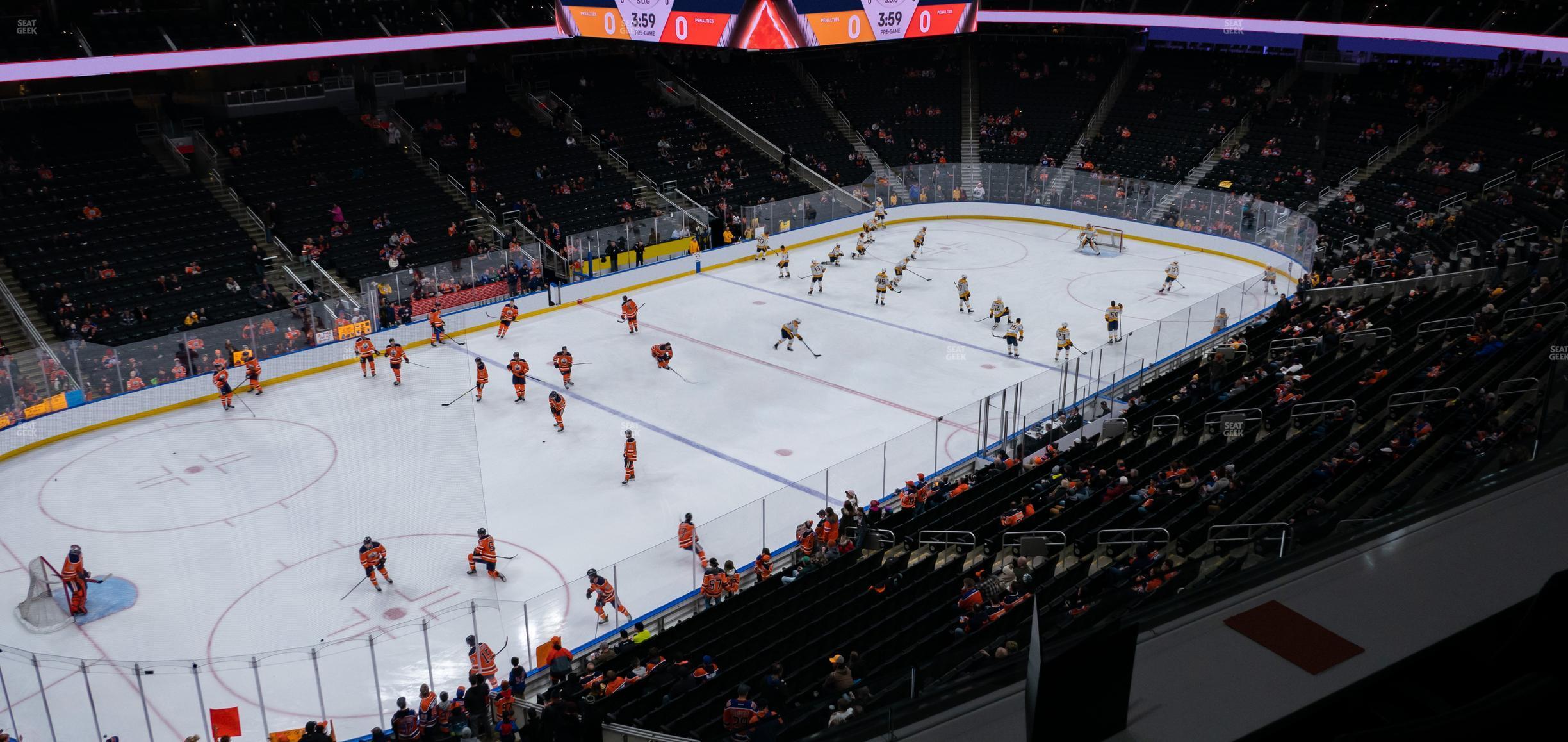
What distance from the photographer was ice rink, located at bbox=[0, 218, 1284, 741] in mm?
12805

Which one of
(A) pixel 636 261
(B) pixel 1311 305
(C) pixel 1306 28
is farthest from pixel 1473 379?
(C) pixel 1306 28

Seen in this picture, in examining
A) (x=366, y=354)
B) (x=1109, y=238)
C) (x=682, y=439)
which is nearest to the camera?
(x=682, y=439)

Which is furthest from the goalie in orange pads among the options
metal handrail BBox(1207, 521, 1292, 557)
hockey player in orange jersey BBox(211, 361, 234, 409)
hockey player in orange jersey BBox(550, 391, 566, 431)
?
metal handrail BBox(1207, 521, 1292, 557)

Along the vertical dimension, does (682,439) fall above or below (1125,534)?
below

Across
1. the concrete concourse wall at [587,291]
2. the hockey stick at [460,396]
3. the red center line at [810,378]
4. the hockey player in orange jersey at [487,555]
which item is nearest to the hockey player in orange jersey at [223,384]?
the concrete concourse wall at [587,291]

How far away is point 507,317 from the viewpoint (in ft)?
91.6

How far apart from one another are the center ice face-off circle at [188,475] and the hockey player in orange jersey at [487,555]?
510cm

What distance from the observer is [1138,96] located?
4462cm

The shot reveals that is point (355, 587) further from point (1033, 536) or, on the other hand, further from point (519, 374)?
point (1033, 536)

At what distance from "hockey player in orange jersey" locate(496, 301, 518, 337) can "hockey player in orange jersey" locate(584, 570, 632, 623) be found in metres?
14.8

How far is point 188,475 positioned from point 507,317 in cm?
942

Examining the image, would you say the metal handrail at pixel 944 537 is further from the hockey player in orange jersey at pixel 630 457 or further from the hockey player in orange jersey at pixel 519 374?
the hockey player in orange jersey at pixel 519 374

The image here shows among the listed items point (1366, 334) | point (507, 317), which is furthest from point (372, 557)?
point (1366, 334)

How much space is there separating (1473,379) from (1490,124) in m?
24.4
